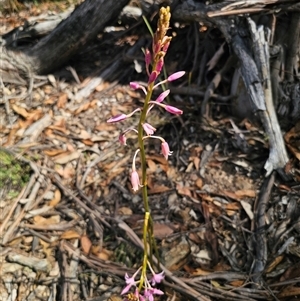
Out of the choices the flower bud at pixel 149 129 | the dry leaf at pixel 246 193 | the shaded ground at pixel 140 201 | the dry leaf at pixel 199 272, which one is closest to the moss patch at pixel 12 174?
the shaded ground at pixel 140 201

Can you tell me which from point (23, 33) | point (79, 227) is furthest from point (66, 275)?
point (23, 33)

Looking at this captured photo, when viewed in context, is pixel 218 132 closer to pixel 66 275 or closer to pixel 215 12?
pixel 215 12

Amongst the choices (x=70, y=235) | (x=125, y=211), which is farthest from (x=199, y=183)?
(x=70, y=235)

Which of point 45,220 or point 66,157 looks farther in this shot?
point 66,157

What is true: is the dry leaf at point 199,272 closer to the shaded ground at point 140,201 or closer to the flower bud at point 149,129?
the shaded ground at point 140,201

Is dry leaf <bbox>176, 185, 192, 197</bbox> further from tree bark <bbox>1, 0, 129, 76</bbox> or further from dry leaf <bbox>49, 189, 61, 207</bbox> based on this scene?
tree bark <bbox>1, 0, 129, 76</bbox>

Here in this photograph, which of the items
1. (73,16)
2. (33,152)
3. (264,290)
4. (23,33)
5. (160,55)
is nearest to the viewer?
(160,55)

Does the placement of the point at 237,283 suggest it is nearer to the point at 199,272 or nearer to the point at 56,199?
the point at 199,272
